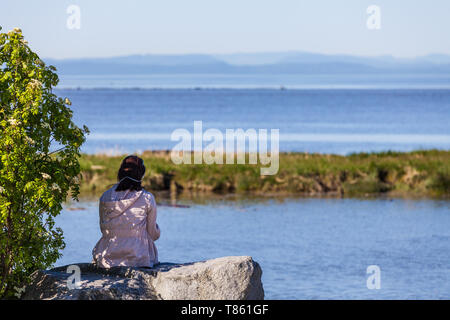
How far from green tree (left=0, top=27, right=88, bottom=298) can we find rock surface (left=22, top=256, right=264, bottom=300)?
428 millimetres

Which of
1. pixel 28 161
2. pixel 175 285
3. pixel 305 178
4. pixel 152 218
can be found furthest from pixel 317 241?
pixel 28 161

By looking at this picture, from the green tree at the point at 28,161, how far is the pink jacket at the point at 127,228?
0.50m

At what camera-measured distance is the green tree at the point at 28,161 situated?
31.3ft

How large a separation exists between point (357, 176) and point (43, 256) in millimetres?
27787

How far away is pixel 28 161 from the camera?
964 centimetres

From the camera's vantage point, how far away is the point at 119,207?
1008 centimetres

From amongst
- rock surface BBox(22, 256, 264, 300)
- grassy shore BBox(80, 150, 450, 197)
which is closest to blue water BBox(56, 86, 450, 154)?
grassy shore BBox(80, 150, 450, 197)

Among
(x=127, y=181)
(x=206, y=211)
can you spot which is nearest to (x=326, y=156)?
(x=206, y=211)

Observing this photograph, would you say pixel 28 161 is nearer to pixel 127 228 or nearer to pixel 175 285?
pixel 127 228

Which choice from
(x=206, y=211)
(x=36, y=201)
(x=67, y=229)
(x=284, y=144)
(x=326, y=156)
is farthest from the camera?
(x=284, y=144)

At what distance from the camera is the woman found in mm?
10070

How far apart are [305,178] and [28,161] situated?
27.6 metres

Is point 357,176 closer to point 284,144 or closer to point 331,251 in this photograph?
point 331,251

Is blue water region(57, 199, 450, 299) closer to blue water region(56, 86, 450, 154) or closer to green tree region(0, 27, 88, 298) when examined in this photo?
green tree region(0, 27, 88, 298)
